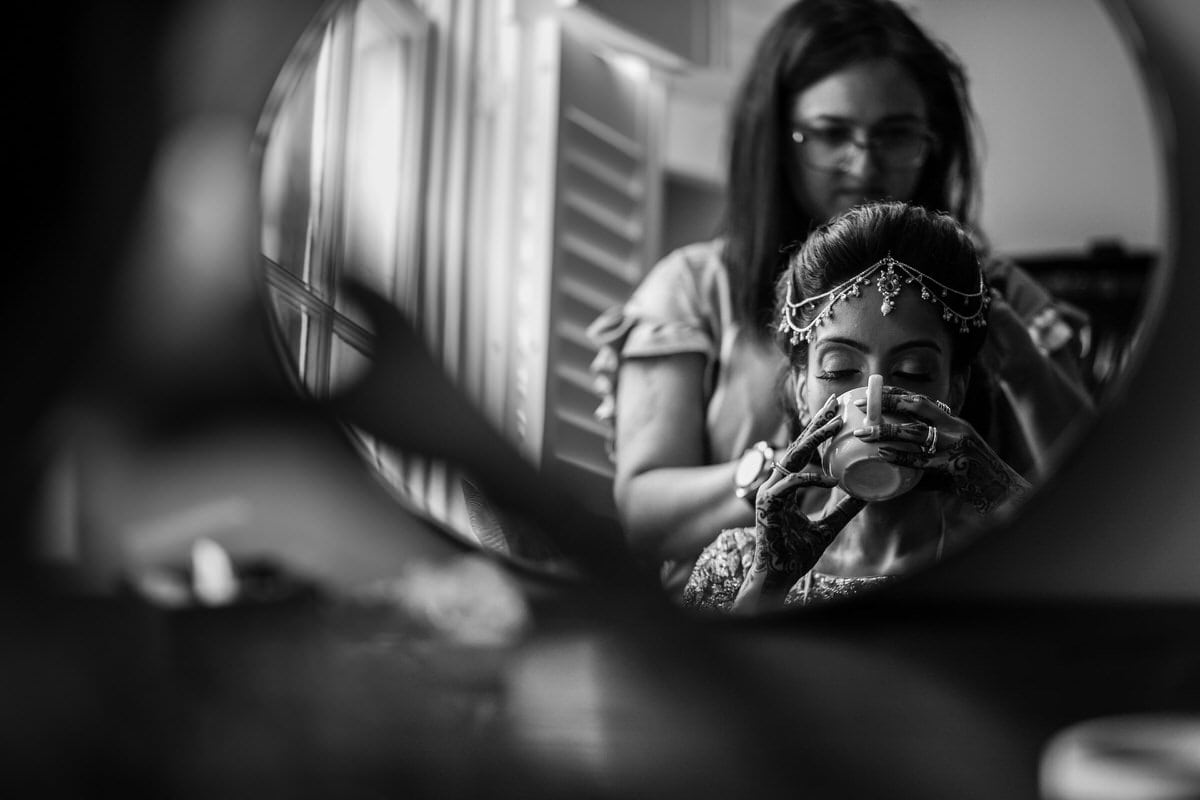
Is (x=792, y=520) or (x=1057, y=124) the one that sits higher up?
(x=1057, y=124)

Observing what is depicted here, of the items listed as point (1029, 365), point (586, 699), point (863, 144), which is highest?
point (863, 144)

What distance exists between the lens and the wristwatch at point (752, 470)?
31.2 inches

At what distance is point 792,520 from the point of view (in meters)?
0.78

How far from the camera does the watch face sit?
79 centimetres

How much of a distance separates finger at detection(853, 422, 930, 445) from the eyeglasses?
17 centimetres

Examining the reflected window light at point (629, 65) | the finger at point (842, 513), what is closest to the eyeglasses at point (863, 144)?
the reflected window light at point (629, 65)

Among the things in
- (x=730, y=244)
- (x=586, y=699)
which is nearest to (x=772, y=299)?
(x=730, y=244)

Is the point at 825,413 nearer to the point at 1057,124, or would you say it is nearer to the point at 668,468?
the point at 668,468

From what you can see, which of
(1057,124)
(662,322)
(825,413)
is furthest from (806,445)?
(1057,124)

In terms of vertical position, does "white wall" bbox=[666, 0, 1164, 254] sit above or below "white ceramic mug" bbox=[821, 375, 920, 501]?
above

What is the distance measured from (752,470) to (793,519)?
1.7 inches

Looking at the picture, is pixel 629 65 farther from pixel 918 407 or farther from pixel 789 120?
pixel 918 407

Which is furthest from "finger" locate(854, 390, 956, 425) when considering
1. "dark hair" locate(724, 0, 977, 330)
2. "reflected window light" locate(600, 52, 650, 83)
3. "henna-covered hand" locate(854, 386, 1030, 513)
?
"reflected window light" locate(600, 52, 650, 83)

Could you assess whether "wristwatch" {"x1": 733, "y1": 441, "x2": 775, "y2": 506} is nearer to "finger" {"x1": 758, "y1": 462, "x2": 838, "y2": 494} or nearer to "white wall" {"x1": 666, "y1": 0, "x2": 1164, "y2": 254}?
"finger" {"x1": 758, "y1": 462, "x2": 838, "y2": 494}
